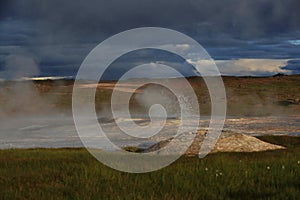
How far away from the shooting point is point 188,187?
37.3 ft

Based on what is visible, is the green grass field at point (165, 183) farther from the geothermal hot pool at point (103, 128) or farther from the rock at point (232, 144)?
the geothermal hot pool at point (103, 128)

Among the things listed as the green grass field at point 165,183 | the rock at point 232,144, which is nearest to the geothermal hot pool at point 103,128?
the rock at point 232,144

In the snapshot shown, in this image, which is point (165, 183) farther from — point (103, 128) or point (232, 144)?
point (103, 128)

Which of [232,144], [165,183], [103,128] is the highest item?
[165,183]

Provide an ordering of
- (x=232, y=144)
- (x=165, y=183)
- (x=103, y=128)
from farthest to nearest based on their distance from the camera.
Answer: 1. (x=103, y=128)
2. (x=232, y=144)
3. (x=165, y=183)

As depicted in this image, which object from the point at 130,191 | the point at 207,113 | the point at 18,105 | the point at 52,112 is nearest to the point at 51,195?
the point at 130,191

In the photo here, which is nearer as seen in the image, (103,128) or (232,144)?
(232,144)

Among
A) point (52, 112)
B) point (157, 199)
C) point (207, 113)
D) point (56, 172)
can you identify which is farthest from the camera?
point (52, 112)

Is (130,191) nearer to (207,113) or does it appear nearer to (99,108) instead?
(207,113)

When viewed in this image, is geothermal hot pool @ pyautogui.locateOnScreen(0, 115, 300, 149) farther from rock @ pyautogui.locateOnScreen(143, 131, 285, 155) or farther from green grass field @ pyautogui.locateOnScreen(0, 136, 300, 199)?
green grass field @ pyautogui.locateOnScreen(0, 136, 300, 199)

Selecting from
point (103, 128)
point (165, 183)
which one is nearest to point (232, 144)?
point (165, 183)

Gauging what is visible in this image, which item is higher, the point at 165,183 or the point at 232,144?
the point at 165,183

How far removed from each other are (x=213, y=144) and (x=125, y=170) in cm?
2088

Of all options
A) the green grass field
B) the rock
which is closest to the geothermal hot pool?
the rock
